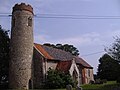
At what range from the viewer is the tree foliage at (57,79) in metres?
46.0

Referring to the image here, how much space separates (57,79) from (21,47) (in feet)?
27.7

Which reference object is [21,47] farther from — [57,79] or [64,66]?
[64,66]

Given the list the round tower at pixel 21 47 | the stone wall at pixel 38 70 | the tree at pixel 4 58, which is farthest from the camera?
the tree at pixel 4 58

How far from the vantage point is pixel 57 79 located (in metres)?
46.5

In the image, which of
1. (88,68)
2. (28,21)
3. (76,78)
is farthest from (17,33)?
(88,68)

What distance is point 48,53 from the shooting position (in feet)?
175

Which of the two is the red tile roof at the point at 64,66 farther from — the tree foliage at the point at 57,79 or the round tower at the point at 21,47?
the round tower at the point at 21,47

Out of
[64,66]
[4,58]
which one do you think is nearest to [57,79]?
[64,66]

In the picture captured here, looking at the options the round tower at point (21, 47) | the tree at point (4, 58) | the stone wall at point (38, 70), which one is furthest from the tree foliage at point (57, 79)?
the tree at point (4, 58)

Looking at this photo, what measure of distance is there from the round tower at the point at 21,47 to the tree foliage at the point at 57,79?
3715 mm

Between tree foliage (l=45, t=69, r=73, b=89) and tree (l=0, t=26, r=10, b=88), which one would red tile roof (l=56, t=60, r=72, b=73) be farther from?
tree (l=0, t=26, r=10, b=88)

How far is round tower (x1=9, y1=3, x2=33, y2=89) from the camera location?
45625 millimetres

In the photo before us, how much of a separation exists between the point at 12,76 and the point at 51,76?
6860mm

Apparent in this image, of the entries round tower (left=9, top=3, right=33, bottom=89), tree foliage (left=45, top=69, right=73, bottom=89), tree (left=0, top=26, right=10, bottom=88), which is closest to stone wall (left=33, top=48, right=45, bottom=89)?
tree foliage (left=45, top=69, right=73, bottom=89)
